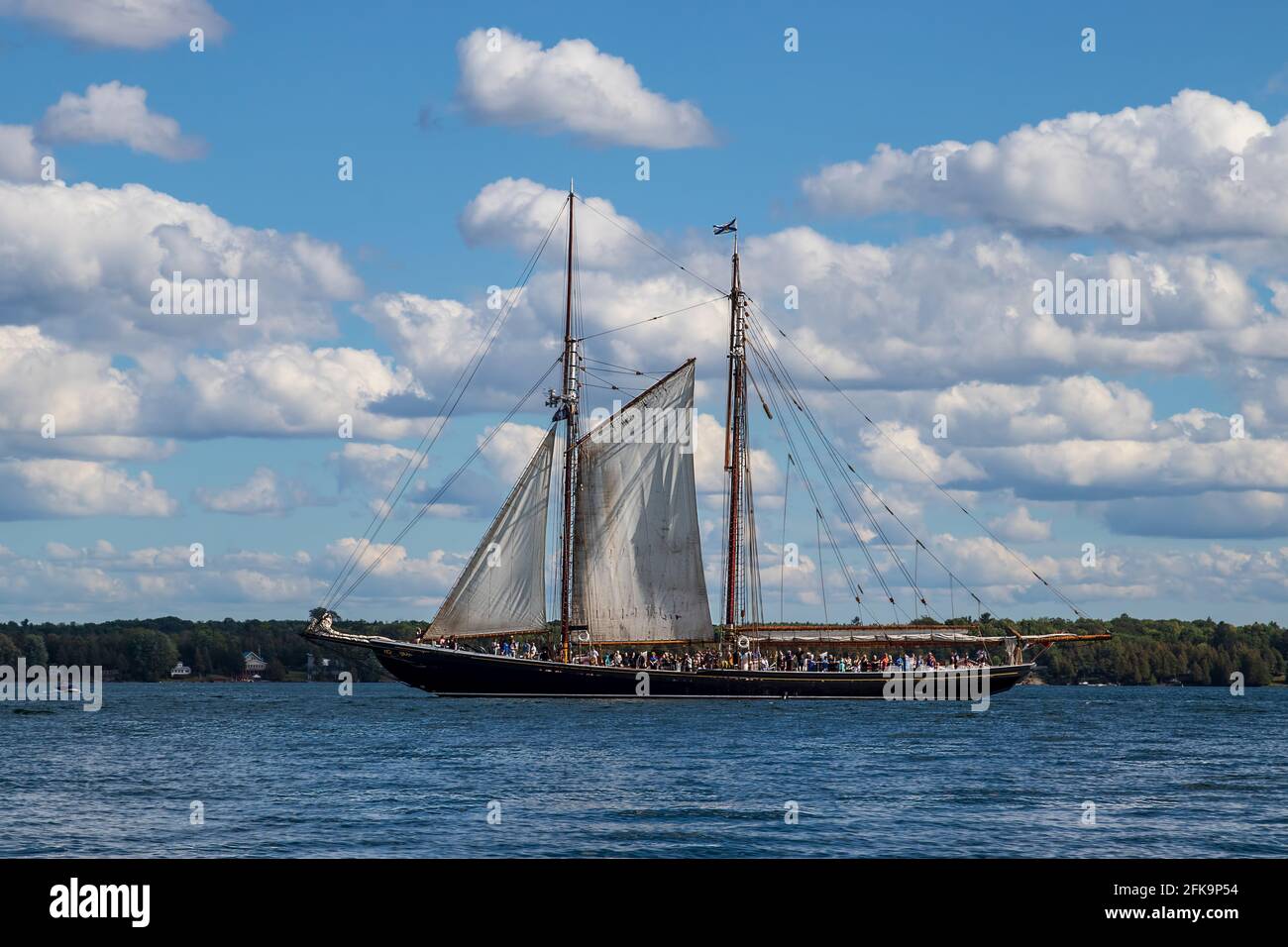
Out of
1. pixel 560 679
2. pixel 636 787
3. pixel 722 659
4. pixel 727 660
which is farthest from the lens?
pixel 727 660

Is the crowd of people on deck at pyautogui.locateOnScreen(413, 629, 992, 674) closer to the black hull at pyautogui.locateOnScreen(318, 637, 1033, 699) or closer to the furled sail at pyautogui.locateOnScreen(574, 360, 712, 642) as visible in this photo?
the black hull at pyautogui.locateOnScreen(318, 637, 1033, 699)

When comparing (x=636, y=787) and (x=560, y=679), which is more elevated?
(x=560, y=679)

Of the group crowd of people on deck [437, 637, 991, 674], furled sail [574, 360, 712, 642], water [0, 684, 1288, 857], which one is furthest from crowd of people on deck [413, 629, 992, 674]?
water [0, 684, 1288, 857]

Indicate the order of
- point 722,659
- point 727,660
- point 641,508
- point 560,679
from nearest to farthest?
point 641,508, point 560,679, point 722,659, point 727,660

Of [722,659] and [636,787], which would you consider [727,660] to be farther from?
[636,787]

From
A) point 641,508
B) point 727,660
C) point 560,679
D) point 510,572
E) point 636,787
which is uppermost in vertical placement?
point 641,508

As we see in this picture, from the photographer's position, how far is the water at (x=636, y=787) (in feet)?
120

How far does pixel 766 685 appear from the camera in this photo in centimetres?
10069

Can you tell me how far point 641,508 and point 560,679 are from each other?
11.6 metres

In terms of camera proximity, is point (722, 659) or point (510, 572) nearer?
point (510, 572)

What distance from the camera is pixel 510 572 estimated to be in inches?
3627

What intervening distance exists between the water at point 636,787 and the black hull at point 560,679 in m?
9.34

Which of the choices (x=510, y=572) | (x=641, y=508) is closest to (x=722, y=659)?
(x=641, y=508)
